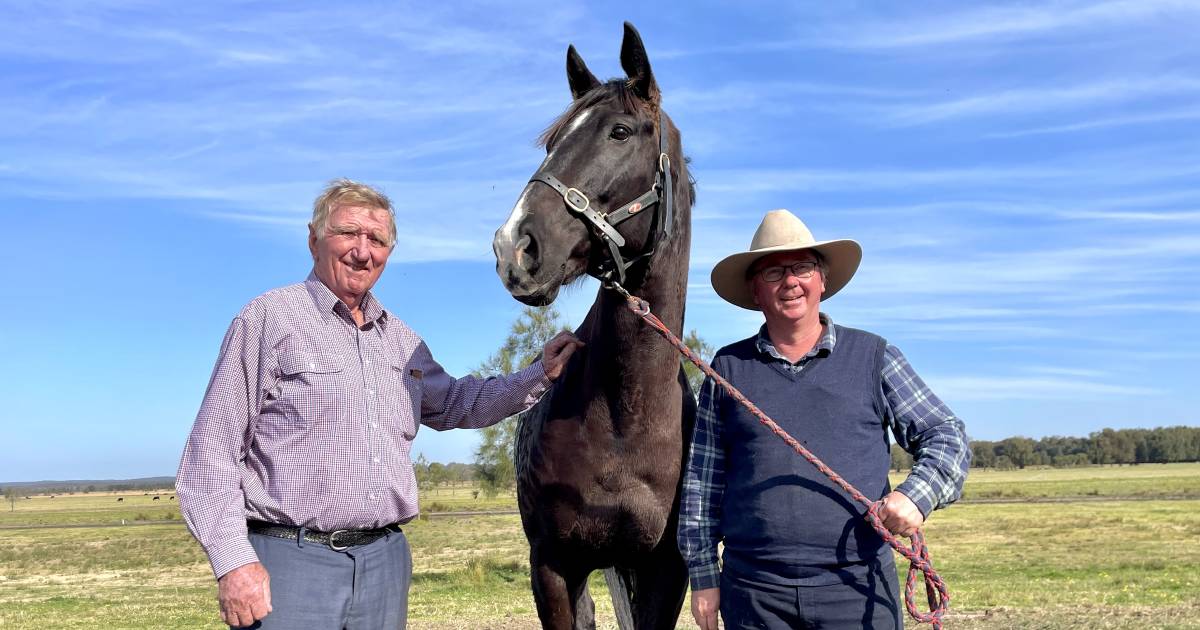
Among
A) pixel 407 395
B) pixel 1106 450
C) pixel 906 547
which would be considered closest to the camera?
pixel 906 547

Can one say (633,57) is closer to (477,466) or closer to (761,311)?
(761,311)

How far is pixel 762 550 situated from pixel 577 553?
3.79ft

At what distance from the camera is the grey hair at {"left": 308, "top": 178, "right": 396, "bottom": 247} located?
10.9ft

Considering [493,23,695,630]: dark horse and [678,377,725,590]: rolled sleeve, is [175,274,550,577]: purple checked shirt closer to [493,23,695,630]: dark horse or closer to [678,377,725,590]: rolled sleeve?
[493,23,695,630]: dark horse

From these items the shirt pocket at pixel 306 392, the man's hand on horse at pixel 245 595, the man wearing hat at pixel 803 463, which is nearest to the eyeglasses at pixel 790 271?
the man wearing hat at pixel 803 463

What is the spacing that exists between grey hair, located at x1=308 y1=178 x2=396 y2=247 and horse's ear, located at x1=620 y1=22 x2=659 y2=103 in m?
1.07

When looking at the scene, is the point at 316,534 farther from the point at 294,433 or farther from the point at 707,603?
the point at 707,603

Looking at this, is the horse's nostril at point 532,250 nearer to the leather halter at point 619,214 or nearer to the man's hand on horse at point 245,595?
the leather halter at point 619,214

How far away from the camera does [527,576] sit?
19.0 m

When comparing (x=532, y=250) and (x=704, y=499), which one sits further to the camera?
(x=704, y=499)

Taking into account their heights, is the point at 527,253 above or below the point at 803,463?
above

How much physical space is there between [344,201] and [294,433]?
0.82 metres

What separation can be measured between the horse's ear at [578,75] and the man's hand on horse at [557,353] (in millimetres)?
1054

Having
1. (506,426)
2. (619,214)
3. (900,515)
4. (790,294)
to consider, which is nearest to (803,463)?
(900,515)
